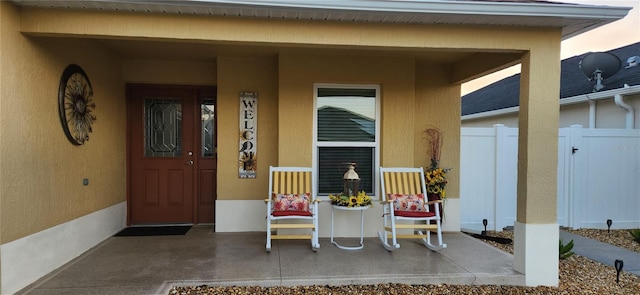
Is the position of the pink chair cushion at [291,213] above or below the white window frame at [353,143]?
below

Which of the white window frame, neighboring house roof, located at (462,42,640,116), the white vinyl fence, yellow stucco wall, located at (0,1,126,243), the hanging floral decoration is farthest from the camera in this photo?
neighboring house roof, located at (462,42,640,116)

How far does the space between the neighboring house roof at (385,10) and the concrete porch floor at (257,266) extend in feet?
7.18

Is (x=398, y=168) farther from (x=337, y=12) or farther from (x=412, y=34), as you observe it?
(x=337, y=12)

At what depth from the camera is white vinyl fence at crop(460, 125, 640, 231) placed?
5207mm

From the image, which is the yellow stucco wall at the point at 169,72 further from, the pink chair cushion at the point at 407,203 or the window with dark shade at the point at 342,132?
the pink chair cushion at the point at 407,203

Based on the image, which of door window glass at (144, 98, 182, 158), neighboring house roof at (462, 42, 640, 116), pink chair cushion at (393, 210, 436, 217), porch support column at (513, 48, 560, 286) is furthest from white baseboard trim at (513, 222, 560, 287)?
neighboring house roof at (462, 42, 640, 116)

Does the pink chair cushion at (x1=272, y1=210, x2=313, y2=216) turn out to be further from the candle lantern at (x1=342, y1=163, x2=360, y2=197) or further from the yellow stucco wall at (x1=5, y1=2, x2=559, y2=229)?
the yellow stucco wall at (x1=5, y1=2, x2=559, y2=229)

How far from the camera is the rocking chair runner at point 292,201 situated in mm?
3777

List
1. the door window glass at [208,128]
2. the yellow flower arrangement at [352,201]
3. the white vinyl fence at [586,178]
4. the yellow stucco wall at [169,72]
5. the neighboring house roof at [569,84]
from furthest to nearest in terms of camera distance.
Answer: the neighboring house roof at [569,84]
the white vinyl fence at [586,178]
the door window glass at [208,128]
the yellow stucco wall at [169,72]
the yellow flower arrangement at [352,201]

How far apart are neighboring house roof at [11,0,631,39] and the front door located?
2376 millimetres

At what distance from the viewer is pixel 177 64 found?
4824mm

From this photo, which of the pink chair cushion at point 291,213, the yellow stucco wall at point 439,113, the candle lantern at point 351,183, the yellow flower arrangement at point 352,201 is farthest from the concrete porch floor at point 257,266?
the yellow stucco wall at point 439,113

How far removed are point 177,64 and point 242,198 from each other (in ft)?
6.79

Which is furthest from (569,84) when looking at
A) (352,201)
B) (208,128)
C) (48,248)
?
(48,248)
